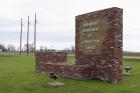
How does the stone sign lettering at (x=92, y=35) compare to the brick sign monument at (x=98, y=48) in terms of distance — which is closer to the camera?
the brick sign monument at (x=98, y=48)

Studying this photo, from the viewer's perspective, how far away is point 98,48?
15883 mm

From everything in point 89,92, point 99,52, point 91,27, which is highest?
point 91,27

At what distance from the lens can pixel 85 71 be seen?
15.7 meters

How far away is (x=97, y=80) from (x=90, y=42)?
2.26 meters

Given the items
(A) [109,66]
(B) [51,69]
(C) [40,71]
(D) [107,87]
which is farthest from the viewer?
(C) [40,71]

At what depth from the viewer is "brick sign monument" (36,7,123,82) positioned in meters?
14.9

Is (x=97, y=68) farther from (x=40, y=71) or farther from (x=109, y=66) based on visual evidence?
(x=40, y=71)

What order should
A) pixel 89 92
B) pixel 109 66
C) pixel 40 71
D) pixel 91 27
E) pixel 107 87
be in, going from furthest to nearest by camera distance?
pixel 40 71 → pixel 91 27 → pixel 109 66 → pixel 107 87 → pixel 89 92

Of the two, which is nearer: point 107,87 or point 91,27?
point 107,87

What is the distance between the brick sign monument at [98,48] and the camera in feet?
48.9

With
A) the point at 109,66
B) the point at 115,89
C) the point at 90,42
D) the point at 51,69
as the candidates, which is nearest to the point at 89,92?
the point at 115,89

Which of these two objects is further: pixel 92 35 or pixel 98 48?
pixel 92 35

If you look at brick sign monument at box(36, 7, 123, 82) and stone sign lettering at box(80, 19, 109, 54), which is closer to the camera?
brick sign monument at box(36, 7, 123, 82)

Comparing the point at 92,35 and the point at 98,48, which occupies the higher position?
the point at 92,35
